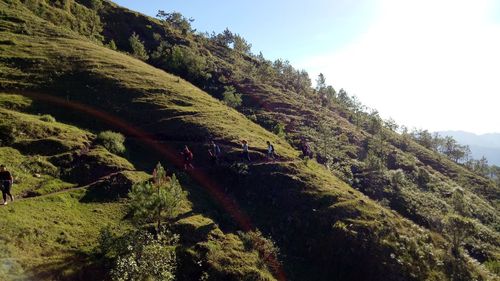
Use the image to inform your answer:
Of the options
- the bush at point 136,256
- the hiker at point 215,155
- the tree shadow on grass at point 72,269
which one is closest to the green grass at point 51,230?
the tree shadow on grass at point 72,269

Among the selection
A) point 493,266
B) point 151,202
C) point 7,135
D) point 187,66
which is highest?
point 187,66

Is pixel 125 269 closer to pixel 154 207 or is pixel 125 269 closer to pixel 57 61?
pixel 154 207

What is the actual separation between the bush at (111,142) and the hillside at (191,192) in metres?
1.21

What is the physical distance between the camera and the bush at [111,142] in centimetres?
4312

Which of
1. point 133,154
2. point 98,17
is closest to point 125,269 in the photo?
point 133,154

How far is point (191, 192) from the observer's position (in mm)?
40000

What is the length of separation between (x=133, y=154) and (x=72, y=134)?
640 cm

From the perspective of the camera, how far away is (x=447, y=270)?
117 ft

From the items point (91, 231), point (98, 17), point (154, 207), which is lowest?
point (91, 231)

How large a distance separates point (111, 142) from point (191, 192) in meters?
10.8

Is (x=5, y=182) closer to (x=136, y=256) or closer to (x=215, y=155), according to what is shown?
(x=136, y=256)

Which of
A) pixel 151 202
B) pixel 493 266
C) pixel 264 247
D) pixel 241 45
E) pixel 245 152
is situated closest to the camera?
pixel 151 202

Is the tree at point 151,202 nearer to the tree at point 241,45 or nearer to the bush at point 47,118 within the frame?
the bush at point 47,118

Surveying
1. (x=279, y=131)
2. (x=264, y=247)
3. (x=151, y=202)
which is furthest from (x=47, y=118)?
(x=279, y=131)
